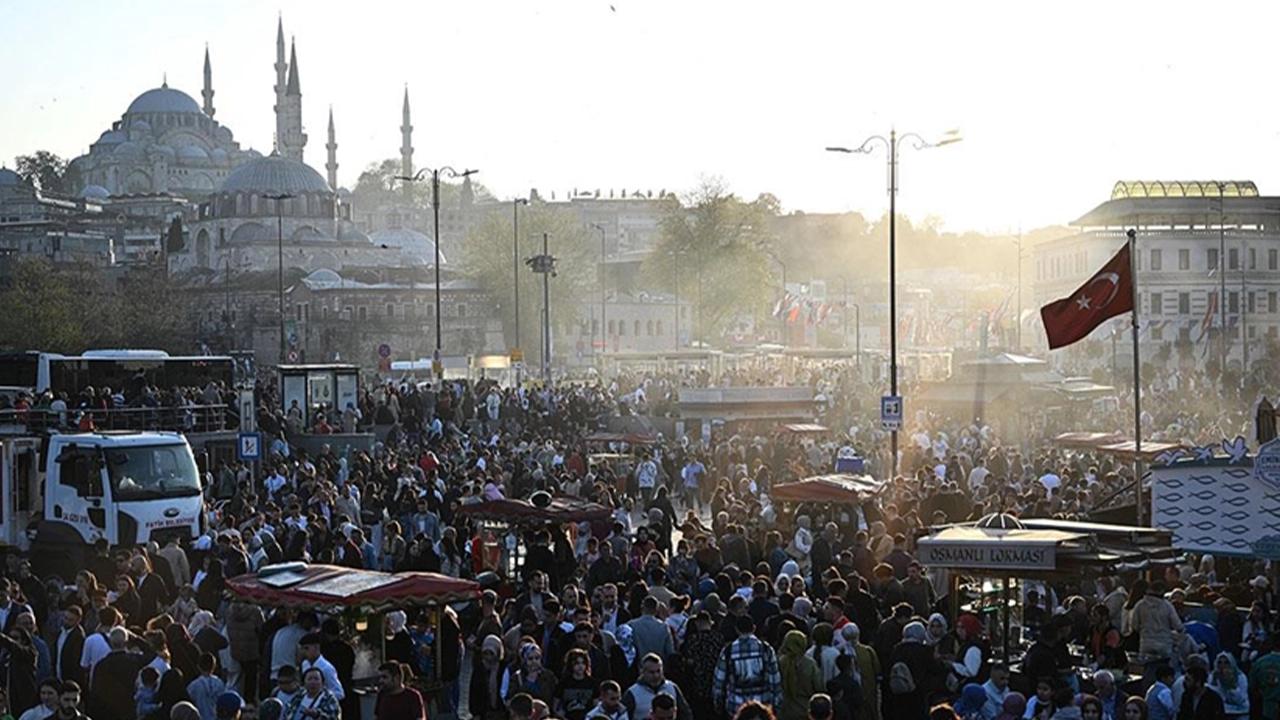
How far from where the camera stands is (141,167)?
147 m

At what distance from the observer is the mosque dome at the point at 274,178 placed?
11144cm

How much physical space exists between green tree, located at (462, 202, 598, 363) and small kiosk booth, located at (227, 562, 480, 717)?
256ft

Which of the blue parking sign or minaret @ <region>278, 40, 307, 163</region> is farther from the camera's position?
minaret @ <region>278, 40, 307, 163</region>

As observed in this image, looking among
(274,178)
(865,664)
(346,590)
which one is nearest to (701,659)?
(865,664)

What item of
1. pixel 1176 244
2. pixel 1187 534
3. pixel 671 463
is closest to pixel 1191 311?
pixel 1176 244

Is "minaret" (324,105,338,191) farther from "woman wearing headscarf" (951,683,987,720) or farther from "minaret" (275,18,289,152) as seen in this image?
"woman wearing headscarf" (951,683,987,720)

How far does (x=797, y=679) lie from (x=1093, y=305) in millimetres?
10652

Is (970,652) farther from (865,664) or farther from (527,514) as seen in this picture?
(527,514)


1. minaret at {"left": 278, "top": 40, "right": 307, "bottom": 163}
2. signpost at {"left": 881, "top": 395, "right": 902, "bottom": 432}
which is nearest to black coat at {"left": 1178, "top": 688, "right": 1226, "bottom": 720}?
signpost at {"left": 881, "top": 395, "right": 902, "bottom": 432}

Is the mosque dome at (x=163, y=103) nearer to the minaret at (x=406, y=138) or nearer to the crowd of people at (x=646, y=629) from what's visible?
the minaret at (x=406, y=138)

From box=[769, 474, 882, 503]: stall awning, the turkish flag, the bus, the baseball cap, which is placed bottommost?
the baseball cap

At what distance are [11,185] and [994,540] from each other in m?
134

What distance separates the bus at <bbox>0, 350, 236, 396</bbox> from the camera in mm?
32094

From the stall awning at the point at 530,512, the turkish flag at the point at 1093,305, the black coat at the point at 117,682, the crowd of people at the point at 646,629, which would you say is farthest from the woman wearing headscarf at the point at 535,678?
the turkish flag at the point at 1093,305
